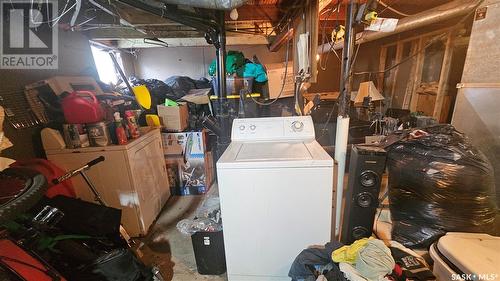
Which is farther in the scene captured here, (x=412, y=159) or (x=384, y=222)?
(x=384, y=222)

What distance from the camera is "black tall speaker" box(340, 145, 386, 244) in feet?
3.97

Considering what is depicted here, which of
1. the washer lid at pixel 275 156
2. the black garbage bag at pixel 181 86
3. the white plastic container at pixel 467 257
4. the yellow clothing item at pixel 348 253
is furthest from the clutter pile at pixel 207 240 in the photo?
the black garbage bag at pixel 181 86

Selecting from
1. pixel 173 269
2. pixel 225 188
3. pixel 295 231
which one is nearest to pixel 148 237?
pixel 173 269

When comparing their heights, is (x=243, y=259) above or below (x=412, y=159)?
below

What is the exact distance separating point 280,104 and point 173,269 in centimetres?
212

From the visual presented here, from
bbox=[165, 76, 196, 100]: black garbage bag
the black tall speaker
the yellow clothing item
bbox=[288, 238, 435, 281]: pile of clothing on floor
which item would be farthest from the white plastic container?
bbox=[165, 76, 196, 100]: black garbage bag

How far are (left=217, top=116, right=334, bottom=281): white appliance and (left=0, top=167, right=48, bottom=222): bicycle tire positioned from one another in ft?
2.62

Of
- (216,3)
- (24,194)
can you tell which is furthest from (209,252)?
(216,3)

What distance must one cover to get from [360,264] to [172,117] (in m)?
2.43

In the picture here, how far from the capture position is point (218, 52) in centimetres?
205

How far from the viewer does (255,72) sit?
9.35 feet

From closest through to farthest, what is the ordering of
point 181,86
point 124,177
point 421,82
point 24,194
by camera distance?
point 24,194
point 124,177
point 181,86
point 421,82

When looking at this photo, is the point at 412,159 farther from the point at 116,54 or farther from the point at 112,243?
the point at 116,54

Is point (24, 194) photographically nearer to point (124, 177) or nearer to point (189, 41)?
point (124, 177)
